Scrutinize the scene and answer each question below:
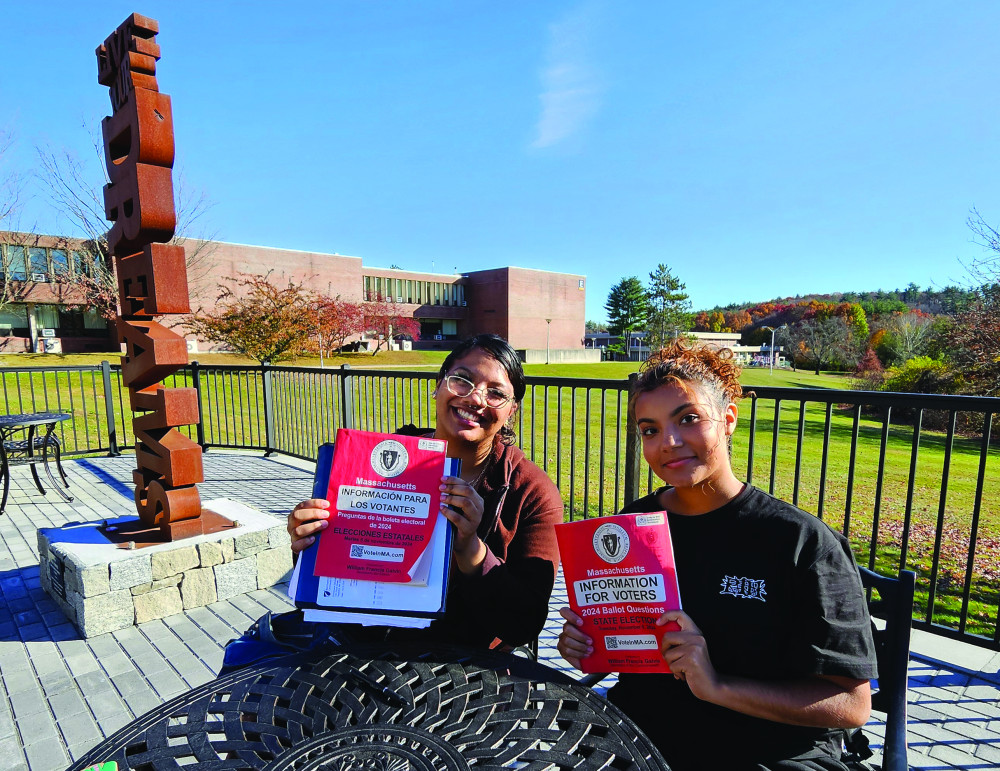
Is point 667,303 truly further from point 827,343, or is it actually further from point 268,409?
point 268,409

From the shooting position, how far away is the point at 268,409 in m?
7.24

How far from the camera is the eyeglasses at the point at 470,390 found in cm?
171

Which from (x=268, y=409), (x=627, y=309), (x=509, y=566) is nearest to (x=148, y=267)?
(x=509, y=566)

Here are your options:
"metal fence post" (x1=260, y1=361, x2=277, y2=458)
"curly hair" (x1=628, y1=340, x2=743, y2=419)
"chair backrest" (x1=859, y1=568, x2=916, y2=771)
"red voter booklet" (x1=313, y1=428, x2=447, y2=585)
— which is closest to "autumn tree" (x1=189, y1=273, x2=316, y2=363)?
"metal fence post" (x1=260, y1=361, x2=277, y2=458)

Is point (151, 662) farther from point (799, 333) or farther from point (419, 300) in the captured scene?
point (799, 333)

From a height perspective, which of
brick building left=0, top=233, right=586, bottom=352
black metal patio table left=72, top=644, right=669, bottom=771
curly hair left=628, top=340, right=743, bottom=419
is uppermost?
brick building left=0, top=233, right=586, bottom=352

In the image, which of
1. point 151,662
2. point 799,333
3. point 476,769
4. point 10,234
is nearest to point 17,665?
point 151,662

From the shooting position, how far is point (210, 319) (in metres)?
17.6

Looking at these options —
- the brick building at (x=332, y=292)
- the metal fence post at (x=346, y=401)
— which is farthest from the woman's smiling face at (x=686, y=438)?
the brick building at (x=332, y=292)

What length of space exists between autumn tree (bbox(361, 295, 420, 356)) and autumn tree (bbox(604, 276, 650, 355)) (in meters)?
30.4

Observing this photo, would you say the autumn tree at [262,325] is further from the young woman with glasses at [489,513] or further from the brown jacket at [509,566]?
the brown jacket at [509,566]

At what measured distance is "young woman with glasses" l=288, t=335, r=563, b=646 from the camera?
1.31m

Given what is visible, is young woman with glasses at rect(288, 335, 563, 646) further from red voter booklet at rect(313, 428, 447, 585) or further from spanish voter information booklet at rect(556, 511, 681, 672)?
spanish voter information booklet at rect(556, 511, 681, 672)

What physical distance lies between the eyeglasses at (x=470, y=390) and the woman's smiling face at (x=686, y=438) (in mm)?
545
